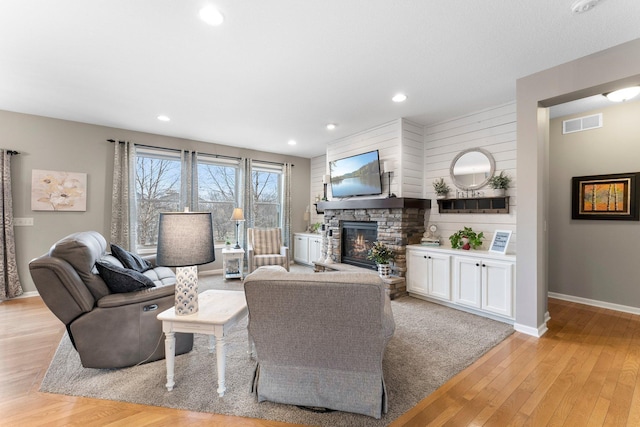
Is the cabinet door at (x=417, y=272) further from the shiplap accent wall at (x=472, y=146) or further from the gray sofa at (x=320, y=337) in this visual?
the gray sofa at (x=320, y=337)

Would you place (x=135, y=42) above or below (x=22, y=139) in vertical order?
above

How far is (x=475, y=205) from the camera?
3.79m

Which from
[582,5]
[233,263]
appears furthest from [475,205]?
[233,263]

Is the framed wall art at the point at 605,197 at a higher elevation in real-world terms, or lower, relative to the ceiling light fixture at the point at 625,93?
lower

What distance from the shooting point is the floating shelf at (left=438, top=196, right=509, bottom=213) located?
11.6 feet

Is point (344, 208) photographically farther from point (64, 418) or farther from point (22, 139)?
point (22, 139)

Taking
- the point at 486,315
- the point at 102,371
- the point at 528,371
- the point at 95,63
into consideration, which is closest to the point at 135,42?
the point at 95,63

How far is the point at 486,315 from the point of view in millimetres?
3260

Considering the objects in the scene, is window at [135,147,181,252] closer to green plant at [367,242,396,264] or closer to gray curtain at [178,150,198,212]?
gray curtain at [178,150,198,212]

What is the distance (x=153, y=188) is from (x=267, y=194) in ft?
7.41

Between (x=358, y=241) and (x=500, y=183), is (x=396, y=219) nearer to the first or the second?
(x=358, y=241)

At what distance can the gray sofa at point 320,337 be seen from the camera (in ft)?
4.82

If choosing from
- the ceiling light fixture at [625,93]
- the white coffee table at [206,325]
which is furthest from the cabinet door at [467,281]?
the white coffee table at [206,325]

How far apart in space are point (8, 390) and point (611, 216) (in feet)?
20.2
